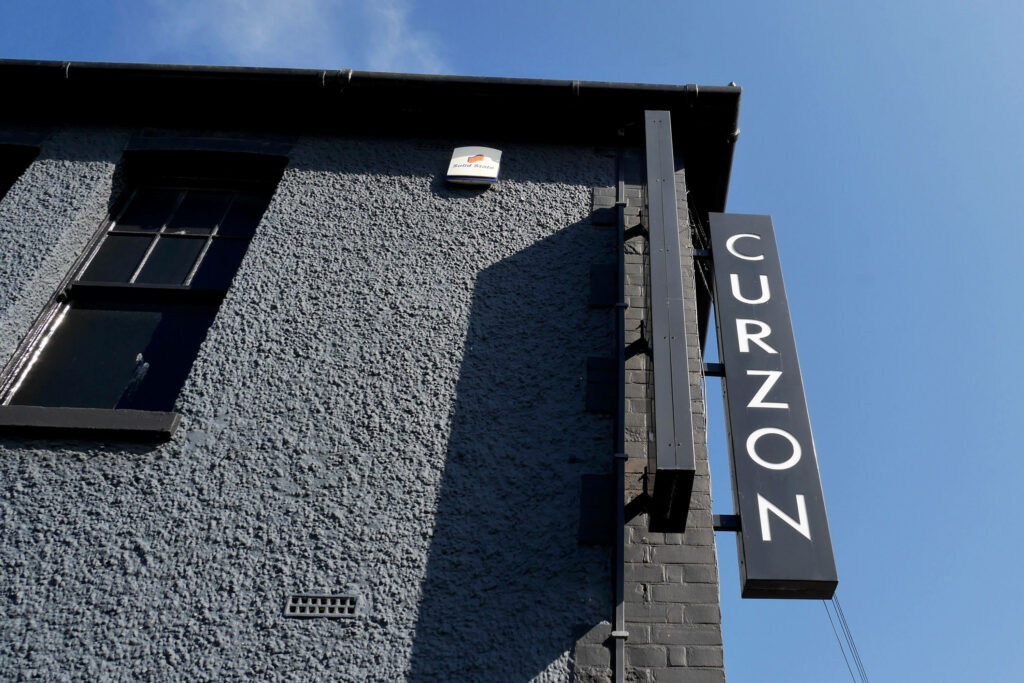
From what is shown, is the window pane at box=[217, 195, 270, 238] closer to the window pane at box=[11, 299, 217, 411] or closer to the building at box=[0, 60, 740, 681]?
the building at box=[0, 60, 740, 681]

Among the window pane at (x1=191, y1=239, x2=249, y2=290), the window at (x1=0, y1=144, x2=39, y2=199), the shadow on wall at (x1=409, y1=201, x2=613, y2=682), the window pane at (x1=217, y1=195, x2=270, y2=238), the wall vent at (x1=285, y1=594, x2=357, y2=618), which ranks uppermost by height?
the window at (x1=0, y1=144, x2=39, y2=199)

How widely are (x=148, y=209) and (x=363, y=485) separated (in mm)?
3002

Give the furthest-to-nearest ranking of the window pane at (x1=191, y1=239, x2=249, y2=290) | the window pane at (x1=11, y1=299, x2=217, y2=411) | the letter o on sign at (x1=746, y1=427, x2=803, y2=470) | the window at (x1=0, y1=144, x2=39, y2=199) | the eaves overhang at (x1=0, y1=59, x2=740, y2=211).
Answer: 1. the window at (x1=0, y1=144, x2=39, y2=199)
2. the eaves overhang at (x1=0, y1=59, x2=740, y2=211)
3. the window pane at (x1=191, y1=239, x2=249, y2=290)
4. the window pane at (x1=11, y1=299, x2=217, y2=411)
5. the letter o on sign at (x1=746, y1=427, x2=803, y2=470)

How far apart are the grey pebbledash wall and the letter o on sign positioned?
0.31m

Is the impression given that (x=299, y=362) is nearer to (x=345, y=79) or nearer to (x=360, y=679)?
(x=360, y=679)

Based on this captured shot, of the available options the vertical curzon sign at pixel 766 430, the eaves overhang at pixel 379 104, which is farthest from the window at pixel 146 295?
the vertical curzon sign at pixel 766 430

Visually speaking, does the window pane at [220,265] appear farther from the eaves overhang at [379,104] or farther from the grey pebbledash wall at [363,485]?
the eaves overhang at [379,104]

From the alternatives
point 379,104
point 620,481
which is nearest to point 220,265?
point 379,104

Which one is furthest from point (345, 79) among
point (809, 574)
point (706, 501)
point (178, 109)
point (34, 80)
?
point (809, 574)

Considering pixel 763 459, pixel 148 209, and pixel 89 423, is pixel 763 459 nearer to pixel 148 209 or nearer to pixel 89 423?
pixel 89 423

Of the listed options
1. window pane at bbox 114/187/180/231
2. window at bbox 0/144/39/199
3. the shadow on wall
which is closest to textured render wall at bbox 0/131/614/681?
the shadow on wall

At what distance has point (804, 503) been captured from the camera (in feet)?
12.4

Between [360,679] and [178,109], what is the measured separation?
14.8ft

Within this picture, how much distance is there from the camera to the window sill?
166 inches
